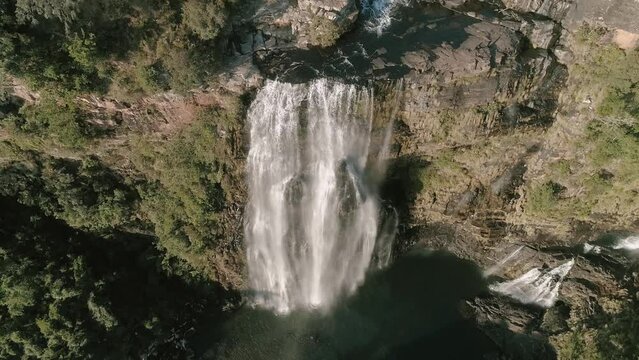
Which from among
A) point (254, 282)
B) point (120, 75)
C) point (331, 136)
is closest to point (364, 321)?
point (254, 282)

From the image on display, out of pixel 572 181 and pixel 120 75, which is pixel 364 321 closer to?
pixel 572 181

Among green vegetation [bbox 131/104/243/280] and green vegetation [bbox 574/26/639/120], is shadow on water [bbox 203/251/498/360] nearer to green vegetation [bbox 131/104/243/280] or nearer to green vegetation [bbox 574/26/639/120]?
green vegetation [bbox 131/104/243/280]

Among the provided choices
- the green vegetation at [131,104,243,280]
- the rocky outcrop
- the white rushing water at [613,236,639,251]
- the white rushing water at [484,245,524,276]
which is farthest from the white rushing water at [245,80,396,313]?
the white rushing water at [613,236,639,251]

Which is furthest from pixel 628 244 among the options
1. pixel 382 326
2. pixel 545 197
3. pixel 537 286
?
pixel 382 326

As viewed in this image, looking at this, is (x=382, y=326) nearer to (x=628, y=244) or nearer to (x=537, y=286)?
(x=537, y=286)

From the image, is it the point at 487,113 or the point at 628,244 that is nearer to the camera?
the point at 487,113

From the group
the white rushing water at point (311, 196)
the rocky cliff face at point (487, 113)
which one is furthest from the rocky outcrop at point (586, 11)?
the white rushing water at point (311, 196)
